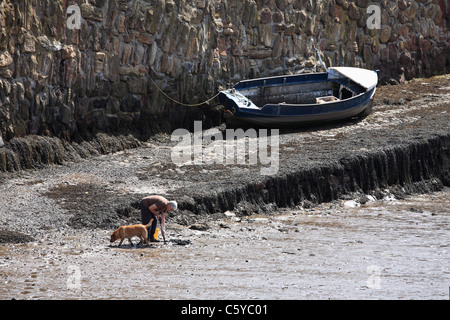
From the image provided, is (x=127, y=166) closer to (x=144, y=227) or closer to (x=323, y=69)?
(x=144, y=227)

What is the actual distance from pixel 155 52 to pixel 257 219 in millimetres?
4727

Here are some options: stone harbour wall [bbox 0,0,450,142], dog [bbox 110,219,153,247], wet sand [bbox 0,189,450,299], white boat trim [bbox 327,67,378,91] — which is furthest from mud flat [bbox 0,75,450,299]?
white boat trim [bbox 327,67,378,91]

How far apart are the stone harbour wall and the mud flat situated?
2.64 feet

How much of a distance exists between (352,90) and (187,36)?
409 centimetres

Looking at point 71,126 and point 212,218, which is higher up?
point 71,126

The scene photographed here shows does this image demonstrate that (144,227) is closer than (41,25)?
Yes

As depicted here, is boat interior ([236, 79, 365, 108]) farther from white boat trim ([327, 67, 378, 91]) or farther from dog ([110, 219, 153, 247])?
dog ([110, 219, 153, 247])

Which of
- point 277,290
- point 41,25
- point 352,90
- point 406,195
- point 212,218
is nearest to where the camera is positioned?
point 277,290

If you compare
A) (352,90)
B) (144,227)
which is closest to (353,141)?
(352,90)

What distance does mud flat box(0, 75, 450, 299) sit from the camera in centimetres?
889

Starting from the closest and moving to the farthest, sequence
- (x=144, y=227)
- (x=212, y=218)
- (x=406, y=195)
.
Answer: (x=144, y=227)
(x=212, y=218)
(x=406, y=195)

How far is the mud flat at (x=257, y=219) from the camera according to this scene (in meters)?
8.89

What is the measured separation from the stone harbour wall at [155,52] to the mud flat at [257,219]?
805 mm

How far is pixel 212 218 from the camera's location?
38.5 feet
